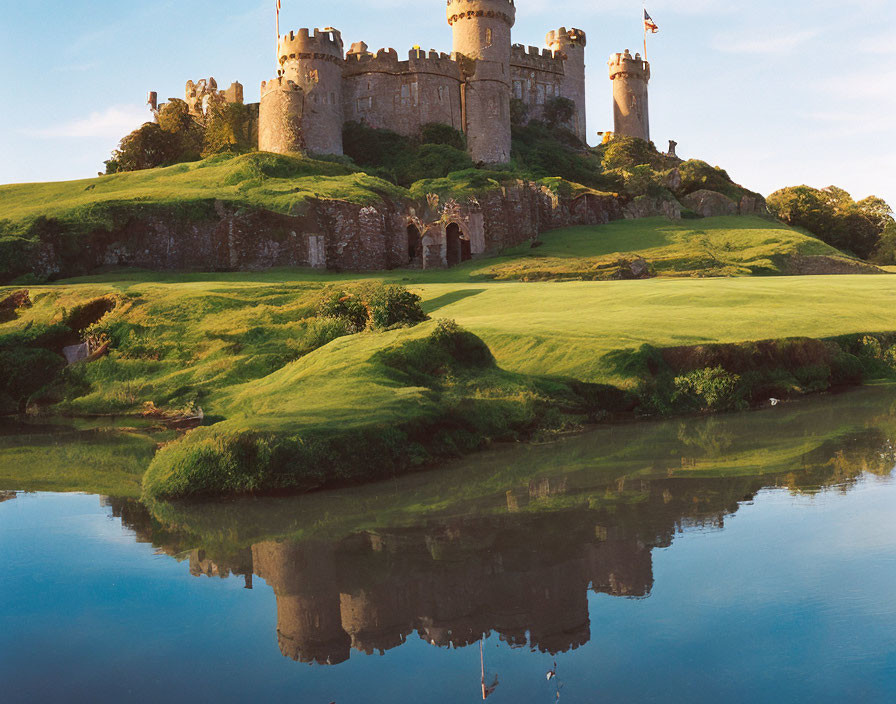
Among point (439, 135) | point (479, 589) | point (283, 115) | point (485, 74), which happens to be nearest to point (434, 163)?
point (439, 135)

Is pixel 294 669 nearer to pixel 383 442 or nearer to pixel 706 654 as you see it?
pixel 706 654

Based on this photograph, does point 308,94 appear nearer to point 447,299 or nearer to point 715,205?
point 715,205

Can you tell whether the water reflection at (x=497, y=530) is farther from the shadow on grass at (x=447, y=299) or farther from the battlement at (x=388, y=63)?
the battlement at (x=388, y=63)

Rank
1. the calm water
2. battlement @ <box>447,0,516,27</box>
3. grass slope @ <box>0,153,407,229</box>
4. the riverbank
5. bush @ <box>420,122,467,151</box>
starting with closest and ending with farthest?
1. the calm water
2. the riverbank
3. grass slope @ <box>0,153,407,229</box>
4. bush @ <box>420,122,467,151</box>
5. battlement @ <box>447,0,516,27</box>

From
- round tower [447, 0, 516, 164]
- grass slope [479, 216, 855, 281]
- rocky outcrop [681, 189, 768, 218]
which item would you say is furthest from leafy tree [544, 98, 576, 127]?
grass slope [479, 216, 855, 281]

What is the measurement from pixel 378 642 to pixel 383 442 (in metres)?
6.31

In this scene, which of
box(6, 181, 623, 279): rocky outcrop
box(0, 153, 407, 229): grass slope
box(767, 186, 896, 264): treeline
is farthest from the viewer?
box(767, 186, 896, 264): treeline

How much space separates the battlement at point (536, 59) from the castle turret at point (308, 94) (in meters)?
21.9

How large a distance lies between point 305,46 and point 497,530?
2238 inches

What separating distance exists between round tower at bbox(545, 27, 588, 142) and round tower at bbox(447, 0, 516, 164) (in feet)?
49.7

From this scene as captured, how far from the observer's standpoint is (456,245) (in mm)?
52938

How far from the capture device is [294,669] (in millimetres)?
7828

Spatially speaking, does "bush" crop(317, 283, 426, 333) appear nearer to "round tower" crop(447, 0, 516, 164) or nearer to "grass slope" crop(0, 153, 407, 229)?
"grass slope" crop(0, 153, 407, 229)

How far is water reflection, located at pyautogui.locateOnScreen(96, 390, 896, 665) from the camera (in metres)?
8.74
